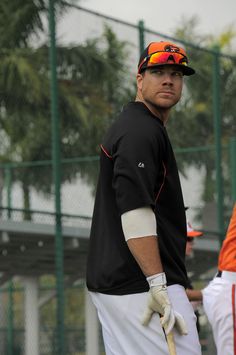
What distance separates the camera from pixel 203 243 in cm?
1438

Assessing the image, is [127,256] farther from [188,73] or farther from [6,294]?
[6,294]

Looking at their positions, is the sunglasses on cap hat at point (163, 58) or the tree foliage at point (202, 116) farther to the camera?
the tree foliage at point (202, 116)

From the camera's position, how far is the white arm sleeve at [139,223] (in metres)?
4.84

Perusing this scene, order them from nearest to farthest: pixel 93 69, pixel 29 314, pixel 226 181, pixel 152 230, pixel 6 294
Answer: pixel 152 230 < pixel 93 69 < pixel 29 314 < pixel 226 181 < pixel 6 294

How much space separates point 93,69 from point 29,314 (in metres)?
3.25

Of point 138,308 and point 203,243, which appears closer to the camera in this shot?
point 138,308

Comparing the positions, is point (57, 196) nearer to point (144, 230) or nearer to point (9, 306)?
point (9, 306)

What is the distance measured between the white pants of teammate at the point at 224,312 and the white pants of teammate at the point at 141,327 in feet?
8.70

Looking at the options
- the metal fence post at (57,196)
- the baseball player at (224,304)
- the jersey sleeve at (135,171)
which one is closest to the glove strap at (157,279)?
the jersey sleeve at (135,171)

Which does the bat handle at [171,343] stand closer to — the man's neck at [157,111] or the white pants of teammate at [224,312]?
the man's neck at [157,111]

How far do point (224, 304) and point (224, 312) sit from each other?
0.05 m

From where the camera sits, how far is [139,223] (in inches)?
191

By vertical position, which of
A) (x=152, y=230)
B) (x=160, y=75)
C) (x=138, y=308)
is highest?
(x=160, y=75)

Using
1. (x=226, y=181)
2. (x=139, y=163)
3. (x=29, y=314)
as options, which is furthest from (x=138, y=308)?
(x=226, y=181)
